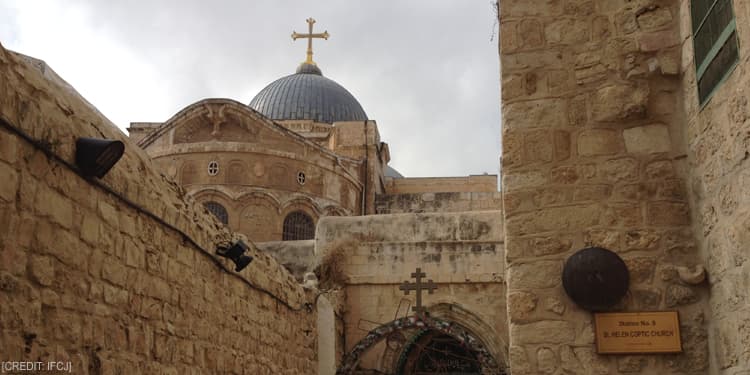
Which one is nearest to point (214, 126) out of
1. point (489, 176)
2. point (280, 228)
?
point (280, 228)

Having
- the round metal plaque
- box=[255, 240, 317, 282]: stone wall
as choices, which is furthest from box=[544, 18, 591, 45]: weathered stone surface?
box=[255, 240, 317, 282]: stone wall

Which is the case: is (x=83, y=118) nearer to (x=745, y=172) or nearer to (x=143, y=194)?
(x=143, y=194)

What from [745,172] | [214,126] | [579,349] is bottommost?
Result: [579,349]

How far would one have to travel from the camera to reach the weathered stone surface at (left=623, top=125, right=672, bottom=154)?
178 inches

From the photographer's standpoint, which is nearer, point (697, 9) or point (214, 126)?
point (697, 9)

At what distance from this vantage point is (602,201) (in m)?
4.53

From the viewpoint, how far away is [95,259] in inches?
168

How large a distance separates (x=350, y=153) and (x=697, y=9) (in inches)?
832

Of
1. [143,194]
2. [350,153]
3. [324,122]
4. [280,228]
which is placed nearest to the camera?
[143,194]

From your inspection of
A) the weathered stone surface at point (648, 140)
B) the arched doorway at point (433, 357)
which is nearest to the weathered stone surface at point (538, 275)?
the weathered stone surface at point (648, 140)

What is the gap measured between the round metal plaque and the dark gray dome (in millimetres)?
25021

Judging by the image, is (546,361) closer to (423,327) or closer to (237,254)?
(237,254)

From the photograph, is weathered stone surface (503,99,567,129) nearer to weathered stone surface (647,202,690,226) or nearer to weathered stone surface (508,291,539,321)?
weathered stone surface (647,202,690,226)

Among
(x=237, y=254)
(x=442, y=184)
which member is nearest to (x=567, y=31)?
(x=237, y=254)
